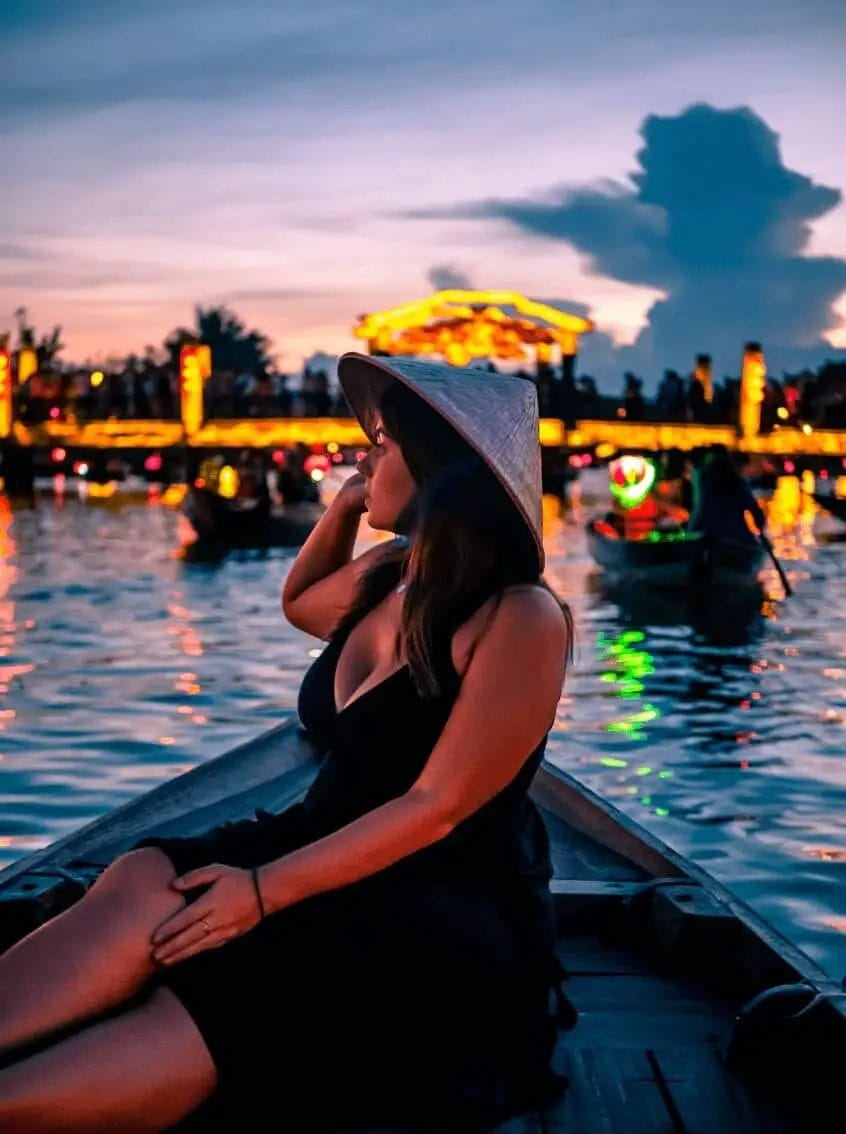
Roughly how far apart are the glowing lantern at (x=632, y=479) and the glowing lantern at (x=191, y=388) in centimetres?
2695

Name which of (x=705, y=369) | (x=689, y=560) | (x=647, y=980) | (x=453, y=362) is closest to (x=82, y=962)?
(x=647, y=980)

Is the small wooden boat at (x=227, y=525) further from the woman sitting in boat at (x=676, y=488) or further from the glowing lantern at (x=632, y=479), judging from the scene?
the glowing lantern at (x=632, y=479)

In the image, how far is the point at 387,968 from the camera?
2.41 metres

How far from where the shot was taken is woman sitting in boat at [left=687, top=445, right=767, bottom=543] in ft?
53.8

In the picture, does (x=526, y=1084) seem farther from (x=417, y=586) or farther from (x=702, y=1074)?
(x=417, y=586)

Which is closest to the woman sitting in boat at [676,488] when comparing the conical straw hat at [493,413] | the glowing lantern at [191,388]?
the conical straw hat at [493,413]

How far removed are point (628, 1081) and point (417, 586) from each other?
2.92 ft

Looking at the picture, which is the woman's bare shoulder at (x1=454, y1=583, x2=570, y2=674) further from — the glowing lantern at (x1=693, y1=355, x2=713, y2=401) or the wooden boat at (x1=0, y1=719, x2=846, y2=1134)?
the glowing lantern at (x1=693, y1=355, x2=713, y2=401)

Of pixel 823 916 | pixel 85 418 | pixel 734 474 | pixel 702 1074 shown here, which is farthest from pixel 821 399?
pixel 702 1074

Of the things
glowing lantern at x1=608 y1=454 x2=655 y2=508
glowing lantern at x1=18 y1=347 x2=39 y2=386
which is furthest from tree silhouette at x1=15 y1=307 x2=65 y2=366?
glowing lantern at x1=608 y1=454 x2=655 y2=508

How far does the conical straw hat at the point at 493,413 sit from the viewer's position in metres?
2.58

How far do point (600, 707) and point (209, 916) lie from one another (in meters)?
8.17

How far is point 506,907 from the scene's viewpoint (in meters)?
2.53

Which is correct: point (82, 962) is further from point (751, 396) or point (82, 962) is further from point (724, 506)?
point (751, 396)
